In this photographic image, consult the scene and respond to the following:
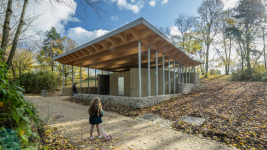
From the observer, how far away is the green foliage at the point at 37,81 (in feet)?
55.6

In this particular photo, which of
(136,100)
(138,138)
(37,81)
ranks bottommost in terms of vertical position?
(138,138)

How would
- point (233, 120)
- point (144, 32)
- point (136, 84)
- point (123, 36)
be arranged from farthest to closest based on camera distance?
1. point (136, 84)
2. point (123, 36)
3. point (144, 32)
4. point (233, 120)

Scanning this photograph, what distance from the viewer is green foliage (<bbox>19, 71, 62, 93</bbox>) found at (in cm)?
1695

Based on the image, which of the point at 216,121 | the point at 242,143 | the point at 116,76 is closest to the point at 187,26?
the point at 116,76

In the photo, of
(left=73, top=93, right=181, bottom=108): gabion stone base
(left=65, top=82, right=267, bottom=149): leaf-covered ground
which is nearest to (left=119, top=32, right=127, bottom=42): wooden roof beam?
(left=73, top=93, right=181, bottom=108): gabion stone base

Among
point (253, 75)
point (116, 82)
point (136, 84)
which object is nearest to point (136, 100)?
point (136, 84)

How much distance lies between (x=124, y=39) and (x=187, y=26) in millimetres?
18013

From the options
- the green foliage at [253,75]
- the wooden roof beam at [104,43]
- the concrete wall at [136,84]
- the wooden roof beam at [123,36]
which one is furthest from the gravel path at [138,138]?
the green foliage at [253,75]

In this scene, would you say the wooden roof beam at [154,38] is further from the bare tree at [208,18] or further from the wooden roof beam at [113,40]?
the bare tree at [208,18]

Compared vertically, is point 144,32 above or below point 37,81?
above

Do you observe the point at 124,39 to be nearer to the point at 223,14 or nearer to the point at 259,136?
the point at 259,136

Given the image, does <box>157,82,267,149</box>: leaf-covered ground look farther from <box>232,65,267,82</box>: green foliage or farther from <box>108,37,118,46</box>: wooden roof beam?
<box>232,65,267,82</box>: green foliage

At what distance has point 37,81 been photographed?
17.0 meters

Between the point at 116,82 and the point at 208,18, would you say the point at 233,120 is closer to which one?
the point at 116,82
